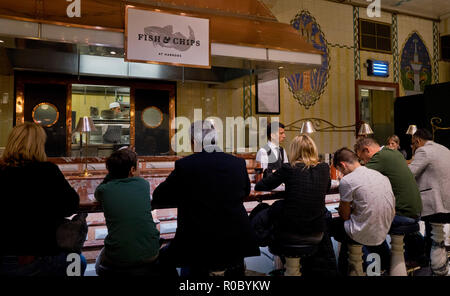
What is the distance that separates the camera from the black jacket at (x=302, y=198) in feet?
7.38

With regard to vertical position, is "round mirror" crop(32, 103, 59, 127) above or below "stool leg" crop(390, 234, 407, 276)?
above

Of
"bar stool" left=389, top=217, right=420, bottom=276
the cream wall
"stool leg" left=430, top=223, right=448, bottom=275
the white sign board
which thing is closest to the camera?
"bar stool" left=389, top=217, right=420, bottom=276

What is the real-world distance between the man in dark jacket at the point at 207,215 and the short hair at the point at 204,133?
6 centimetres

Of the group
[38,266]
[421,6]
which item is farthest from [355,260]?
[421,6]

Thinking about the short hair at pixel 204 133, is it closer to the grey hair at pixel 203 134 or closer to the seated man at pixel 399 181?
the grey hair at pixel 203 134

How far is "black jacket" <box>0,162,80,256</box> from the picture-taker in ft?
5.79

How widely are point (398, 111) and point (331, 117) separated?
1990 millimetres

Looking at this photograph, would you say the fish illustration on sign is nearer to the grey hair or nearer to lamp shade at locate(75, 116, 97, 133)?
lamp shade at locate(75, 116, 97, 133)

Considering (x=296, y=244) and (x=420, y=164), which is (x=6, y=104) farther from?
(x=420, y=164)

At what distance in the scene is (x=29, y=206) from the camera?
178 centimetres

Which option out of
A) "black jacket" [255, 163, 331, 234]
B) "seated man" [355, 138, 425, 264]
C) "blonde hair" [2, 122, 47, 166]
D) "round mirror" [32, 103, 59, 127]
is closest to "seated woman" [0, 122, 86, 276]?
"blonde hair" [2, 122, 47, 166]

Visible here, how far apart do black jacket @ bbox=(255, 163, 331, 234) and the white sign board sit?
6.84ft

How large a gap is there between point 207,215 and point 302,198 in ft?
2.37

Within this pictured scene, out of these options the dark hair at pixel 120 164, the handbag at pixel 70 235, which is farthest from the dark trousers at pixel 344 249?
the handbag at pixel 70 235
